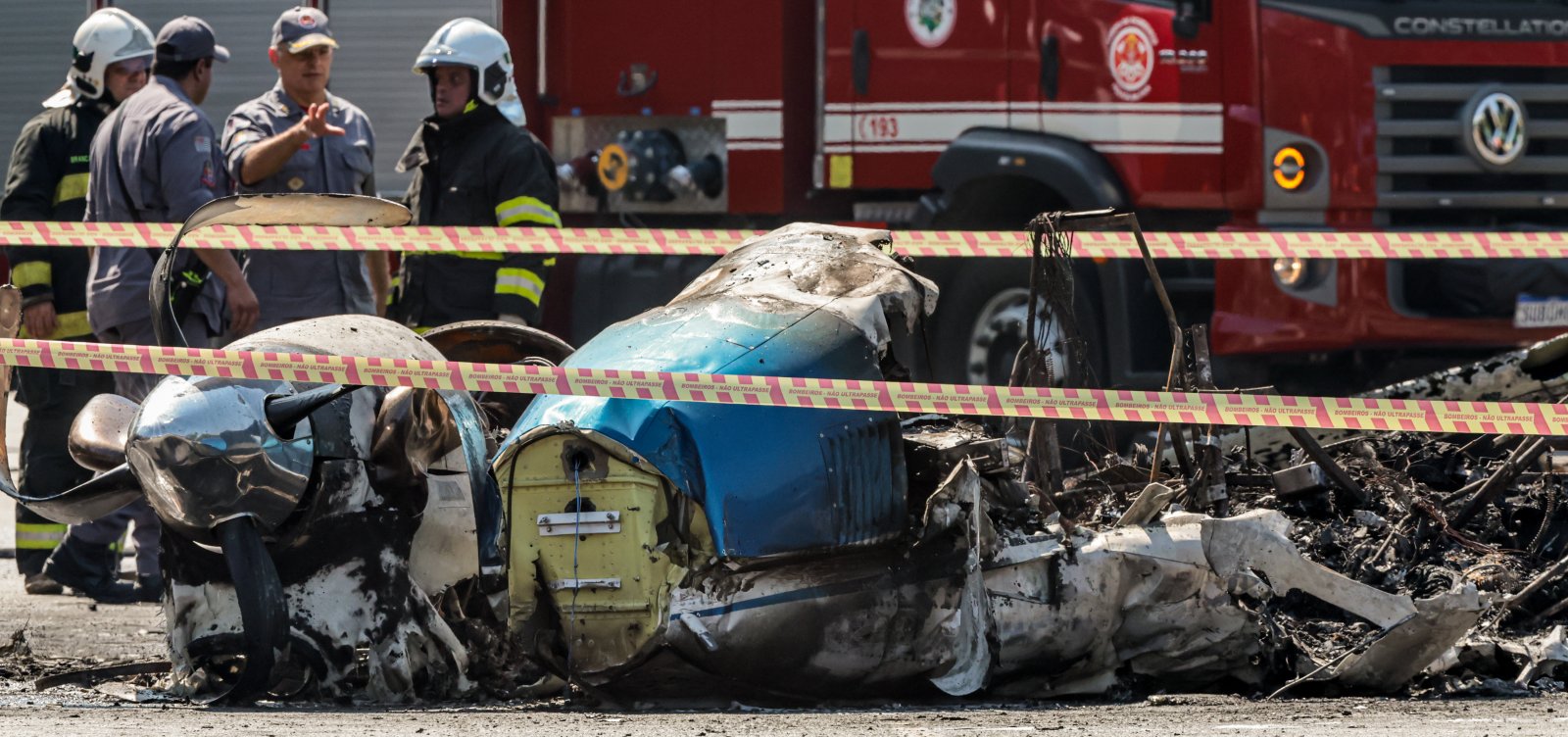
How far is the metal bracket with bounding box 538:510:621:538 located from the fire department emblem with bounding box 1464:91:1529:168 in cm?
551

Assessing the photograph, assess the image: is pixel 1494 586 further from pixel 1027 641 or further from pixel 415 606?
pixel 415 606

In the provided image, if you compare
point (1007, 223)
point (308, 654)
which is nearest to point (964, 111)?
point (1007, 223)

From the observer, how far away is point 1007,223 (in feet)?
31.0

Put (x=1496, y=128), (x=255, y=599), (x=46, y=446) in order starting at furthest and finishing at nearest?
(x=1496, y=128) → (x=46, y=446) → (x=255, y=599)

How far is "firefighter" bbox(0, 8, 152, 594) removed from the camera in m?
7.56

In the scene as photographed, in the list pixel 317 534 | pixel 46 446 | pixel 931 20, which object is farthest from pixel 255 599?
pixel 931 20

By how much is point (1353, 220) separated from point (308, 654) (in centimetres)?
533

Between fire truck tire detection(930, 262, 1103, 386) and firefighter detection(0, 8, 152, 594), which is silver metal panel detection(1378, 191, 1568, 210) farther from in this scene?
firefighter detection(0, 8, 152, 594)

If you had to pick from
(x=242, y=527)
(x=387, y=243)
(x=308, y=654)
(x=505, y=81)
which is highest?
(x=505, y=81)

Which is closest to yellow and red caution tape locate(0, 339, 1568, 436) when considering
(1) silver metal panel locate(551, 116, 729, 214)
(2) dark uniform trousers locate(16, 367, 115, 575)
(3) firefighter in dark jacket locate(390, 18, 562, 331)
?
(3) firefighter in dark jacket locate(390, 18, 562, 331)

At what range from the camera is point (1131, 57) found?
29.2ft

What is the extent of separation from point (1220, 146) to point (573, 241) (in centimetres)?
300

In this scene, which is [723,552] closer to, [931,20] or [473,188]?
[473,188]

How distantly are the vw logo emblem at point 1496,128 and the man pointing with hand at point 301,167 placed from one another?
445 centimetres
